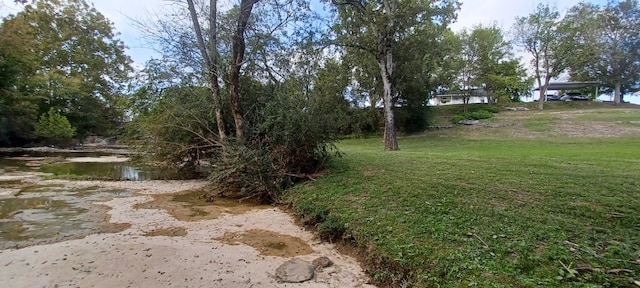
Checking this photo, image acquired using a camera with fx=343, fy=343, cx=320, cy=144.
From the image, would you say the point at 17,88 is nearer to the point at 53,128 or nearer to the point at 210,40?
the point at 53,128

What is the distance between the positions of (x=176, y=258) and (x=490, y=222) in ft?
14.4

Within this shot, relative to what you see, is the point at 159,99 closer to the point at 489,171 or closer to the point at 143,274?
the point at 143,274

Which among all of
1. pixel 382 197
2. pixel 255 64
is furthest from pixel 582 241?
pixel 255 64

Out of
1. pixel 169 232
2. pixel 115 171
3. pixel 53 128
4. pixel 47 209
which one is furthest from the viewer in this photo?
pixel 53 128

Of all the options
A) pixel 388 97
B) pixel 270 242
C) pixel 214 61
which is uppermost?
pixel 214 61

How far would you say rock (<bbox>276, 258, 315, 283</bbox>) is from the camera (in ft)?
14.1

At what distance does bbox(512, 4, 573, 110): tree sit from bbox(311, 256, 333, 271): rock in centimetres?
3138

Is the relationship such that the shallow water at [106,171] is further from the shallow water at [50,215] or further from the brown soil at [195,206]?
the brown soil at [195,206]

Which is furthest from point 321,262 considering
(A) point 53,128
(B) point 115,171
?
(A) point 53,128

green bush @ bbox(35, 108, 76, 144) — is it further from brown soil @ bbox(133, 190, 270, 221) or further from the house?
the house

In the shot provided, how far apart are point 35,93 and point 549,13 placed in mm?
42909

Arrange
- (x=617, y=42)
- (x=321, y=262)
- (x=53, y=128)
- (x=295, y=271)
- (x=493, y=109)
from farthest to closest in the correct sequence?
(x=617, y=42) < (x=493, y=109) < (x=53, y=128) < (x=321, y=262) < (x=295, y=271)

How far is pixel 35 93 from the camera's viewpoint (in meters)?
28.4

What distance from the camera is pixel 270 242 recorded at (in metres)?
5.83
